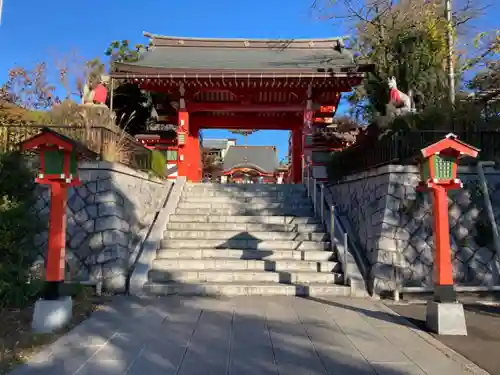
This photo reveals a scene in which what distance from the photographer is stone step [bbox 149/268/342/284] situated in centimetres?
679

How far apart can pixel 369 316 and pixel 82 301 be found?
4014 millimetres

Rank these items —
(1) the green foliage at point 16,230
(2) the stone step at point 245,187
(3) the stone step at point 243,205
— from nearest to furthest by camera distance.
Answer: (1) the green foliage at point 16,230 → (3) the stone step at point 243,205 → (2) the stone step at point 245,187

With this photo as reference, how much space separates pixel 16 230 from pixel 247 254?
3.84m

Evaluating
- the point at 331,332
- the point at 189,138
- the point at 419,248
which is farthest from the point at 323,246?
the point at 189,138

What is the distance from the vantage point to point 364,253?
724cm

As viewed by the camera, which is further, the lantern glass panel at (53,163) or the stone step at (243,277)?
the stone step at (243,277)

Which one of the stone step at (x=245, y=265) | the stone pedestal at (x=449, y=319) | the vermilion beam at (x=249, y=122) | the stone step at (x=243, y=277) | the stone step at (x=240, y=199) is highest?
the vermilion beam at (x=249, y=122)

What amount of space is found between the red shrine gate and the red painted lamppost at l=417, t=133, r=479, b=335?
626cm

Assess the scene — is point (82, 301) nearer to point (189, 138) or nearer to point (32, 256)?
point (32, 256)

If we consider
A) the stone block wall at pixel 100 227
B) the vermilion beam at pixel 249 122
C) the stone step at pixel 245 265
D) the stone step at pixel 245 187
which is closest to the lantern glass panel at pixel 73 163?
the stone block wall at pixel 100 227

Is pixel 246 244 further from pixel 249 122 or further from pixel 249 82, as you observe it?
pixel 249 122

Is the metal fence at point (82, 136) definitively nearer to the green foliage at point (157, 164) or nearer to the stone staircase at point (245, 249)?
the stone staircase at point (245, 249)

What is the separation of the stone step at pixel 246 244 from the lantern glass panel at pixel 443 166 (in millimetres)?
3165

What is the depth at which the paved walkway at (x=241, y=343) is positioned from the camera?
3559 mm
